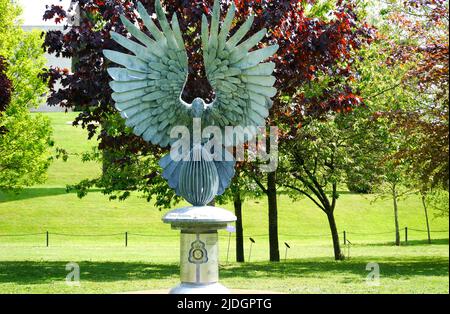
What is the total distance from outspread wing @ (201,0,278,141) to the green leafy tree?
14.3 meters

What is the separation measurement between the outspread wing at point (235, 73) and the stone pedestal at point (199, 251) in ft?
5.01

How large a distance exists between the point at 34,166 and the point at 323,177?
9493 millimetres

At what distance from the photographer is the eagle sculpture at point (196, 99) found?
34.9 ft

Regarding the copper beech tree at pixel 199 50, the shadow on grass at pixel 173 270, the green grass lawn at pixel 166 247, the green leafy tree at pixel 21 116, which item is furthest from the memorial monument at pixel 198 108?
the green leafy tree at pixel 21 116

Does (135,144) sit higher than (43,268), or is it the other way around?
(135,144)

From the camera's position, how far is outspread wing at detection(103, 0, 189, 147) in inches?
431

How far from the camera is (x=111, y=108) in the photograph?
56.2ft

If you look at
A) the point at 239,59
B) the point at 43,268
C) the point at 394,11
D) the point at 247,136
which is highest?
the point at 394,11

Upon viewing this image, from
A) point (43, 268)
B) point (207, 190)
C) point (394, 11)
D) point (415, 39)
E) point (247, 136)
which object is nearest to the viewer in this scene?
point (207, 190)

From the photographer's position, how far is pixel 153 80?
436 inches

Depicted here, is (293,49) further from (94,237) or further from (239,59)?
(94,237)

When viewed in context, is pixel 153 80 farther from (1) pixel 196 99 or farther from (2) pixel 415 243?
(2) pixel 415 243

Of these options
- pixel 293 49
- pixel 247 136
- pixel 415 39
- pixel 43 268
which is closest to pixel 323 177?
pixel 415 39

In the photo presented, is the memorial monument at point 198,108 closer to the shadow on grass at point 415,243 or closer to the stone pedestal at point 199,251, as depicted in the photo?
the stone pedestal at point 199,251
